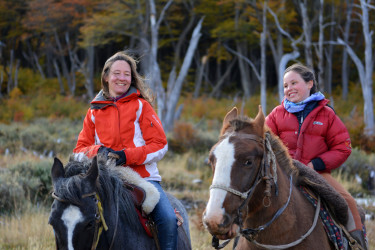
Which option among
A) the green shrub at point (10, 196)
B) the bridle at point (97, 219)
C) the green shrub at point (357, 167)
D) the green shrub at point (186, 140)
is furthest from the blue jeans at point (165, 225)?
the green shrub at point (186, 140)

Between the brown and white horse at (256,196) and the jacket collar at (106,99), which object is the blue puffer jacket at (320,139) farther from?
the jacket collar at (106,99)

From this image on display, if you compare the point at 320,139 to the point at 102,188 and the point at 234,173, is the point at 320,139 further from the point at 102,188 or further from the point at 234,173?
the point at 102,188

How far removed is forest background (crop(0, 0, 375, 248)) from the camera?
15828 mm

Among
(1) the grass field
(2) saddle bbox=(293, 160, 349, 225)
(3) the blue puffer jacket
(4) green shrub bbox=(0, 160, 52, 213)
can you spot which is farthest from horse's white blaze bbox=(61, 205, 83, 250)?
(4) green shrub bbox=(0, 160, 52, 213)

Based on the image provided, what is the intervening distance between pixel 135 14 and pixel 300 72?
19.1 metres

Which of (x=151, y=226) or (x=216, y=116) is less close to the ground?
(x=151, y=226)

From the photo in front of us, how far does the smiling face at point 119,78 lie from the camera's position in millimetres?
3779

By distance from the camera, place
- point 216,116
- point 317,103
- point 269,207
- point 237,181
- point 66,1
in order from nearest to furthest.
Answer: point 237,181 < point 269,207 < point 317,103 < point 216,116 < point 66,1

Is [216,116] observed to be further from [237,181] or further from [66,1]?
[237,181]

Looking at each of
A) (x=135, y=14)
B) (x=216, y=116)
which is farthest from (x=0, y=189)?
(x=216, y=116)

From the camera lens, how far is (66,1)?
27.1 metres

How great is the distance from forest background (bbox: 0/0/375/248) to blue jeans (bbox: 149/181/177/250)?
6.52m

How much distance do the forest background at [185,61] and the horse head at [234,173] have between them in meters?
7.11

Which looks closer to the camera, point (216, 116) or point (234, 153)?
point (234, 153)
